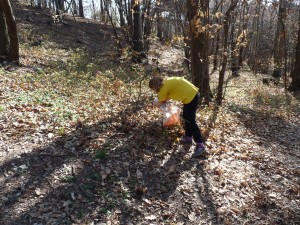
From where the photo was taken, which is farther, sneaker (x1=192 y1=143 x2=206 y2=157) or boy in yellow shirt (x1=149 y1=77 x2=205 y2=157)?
sneaker (x1=192 y1=143 x2=206 y2=157)

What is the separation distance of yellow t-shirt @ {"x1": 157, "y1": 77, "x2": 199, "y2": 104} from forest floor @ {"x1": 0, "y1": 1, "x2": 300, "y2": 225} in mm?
1069

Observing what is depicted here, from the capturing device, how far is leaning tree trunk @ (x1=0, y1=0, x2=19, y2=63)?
9286 millimetres

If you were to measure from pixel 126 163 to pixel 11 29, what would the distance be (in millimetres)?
7134

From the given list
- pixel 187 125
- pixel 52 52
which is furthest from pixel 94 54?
pixel 187 125

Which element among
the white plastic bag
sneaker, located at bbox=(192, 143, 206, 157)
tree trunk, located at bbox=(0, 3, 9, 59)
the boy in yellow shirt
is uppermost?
tree trunk, located at bbox=(0, 3, 9, 59)

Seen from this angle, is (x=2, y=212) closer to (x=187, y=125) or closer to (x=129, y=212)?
(x=129, y=212)

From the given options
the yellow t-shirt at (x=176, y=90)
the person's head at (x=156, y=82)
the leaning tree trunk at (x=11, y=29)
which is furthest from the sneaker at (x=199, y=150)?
the leaning tree trunk at (x=11, y=29)

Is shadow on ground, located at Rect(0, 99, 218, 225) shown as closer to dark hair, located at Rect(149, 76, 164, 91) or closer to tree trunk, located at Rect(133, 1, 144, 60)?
dark hair, located at Rect(149, 76, 164, 91)

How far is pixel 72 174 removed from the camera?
4750 millimetres

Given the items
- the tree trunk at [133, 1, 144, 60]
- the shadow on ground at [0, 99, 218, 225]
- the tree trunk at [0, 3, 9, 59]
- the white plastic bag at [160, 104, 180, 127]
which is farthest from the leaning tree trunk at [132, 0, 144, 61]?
the shadow on ground at [0, 99, 218, 225]

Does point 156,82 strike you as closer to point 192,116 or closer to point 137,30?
point 192,116

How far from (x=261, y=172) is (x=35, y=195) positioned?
4.17m

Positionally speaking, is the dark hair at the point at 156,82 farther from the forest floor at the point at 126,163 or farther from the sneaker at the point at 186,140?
the sneaker at the point at 186,140

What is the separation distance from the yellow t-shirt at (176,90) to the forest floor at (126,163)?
3.51ft
